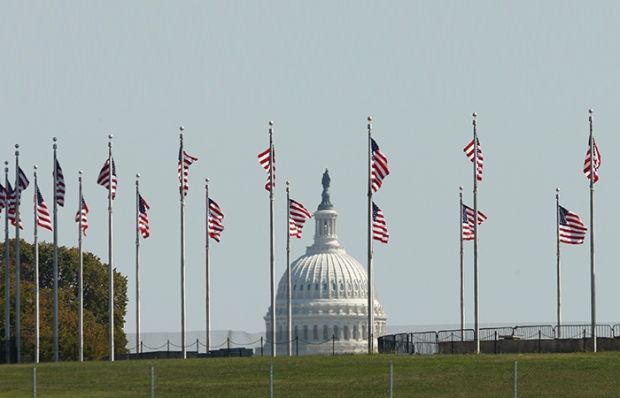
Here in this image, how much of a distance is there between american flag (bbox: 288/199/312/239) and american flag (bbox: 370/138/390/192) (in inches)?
600

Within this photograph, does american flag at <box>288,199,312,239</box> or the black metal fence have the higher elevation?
american flag at <box>288,199,312,239</box>

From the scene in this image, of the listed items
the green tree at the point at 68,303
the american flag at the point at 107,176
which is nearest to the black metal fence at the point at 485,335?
the american flag at the point at 107,176

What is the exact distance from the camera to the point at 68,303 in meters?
156

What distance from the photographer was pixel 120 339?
154 meters

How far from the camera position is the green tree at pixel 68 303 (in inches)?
5256

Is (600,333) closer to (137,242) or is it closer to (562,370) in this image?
(137,242)

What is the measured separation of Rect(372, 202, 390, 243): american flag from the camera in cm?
9912

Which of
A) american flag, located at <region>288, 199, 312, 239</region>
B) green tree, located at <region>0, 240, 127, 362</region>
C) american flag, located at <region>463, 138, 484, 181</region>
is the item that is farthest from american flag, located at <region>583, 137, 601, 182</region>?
green tree, located at <region>0, 240, 127, 362</region>

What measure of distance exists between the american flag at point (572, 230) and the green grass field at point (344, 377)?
2117cm

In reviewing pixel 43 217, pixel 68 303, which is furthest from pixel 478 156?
pixel 68 303

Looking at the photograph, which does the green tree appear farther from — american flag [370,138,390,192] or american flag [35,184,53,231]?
american flag [370,138,390,192]

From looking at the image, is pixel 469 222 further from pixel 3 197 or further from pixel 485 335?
pixel 3 197

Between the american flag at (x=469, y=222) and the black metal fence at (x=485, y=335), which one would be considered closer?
the black metal fence at (x=485, y=335)

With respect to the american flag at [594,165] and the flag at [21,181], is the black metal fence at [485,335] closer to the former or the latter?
the american flag at [594,165]
